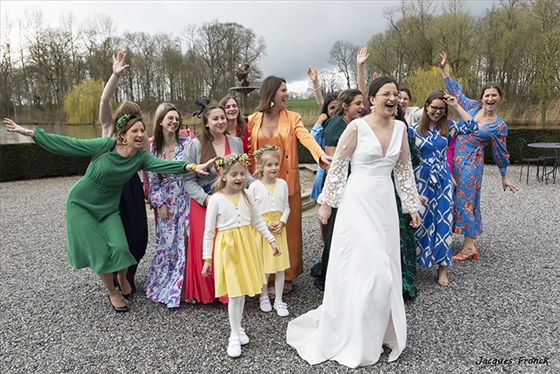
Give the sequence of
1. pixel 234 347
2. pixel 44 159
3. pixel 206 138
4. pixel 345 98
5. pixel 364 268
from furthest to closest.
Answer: pixel 44 159 → pixel 345 98 → pixel 206 138 → pixel 234 347 → pixel 364 268

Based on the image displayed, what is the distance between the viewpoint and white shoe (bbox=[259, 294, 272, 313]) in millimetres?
3816

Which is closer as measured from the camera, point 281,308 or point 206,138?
point 281,308

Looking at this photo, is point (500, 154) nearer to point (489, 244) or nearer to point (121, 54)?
point (489, 244)

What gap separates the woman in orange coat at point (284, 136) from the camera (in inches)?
158

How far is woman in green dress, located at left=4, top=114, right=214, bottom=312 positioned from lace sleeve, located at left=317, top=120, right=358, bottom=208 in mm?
1196

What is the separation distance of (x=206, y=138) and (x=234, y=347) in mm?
1999

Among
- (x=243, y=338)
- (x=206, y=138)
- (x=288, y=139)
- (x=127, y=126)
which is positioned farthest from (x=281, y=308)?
(x=127, y=126)

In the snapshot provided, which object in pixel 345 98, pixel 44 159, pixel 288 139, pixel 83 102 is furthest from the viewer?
pixel 83 102

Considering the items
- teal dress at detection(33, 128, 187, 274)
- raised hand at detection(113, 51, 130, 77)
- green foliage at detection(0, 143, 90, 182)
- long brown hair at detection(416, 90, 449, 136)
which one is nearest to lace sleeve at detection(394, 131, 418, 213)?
long brown hair at detection(416, 90, 449, 136)

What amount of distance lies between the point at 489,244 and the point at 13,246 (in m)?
7.44

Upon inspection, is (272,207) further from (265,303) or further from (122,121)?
(122,121)

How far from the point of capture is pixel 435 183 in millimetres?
4363

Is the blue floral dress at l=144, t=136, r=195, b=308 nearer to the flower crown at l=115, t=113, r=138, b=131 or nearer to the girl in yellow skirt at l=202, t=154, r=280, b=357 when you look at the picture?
the flower crown at l=115, t=113, r=138, b=131

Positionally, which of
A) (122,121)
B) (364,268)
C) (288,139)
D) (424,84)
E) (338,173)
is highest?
(424,84)
